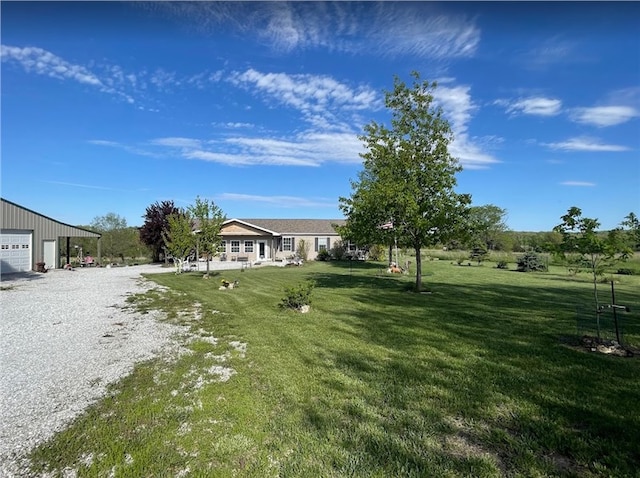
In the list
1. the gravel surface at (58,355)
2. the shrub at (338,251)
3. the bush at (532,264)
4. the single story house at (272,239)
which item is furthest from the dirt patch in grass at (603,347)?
the shrub at (338,251)

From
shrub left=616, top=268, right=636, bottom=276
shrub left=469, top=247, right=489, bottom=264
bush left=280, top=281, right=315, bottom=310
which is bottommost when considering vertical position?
shrub left=616, top=268, right=636, bottom=276

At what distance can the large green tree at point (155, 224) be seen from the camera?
27.9 metres

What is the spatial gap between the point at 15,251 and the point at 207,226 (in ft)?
40.0

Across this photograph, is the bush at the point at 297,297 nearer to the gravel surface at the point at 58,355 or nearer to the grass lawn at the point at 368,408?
the grass lawn at the point at 368,408

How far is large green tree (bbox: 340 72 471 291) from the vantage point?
1201 cm

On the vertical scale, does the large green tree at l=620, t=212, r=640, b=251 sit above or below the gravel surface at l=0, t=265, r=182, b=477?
above

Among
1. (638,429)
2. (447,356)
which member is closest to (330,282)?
(447,356)

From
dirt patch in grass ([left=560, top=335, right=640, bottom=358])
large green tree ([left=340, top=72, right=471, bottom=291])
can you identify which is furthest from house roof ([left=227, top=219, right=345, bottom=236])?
dirt patch in grass ([left=560, top=335, right=640, bottom=358])

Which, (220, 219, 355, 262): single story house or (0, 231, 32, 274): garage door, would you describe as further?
(220, 219, 355, 262): single story house

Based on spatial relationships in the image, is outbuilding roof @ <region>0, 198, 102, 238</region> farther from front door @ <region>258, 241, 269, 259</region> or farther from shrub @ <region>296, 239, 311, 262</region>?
shrub @ <region>296, 239, 311, 262</region>

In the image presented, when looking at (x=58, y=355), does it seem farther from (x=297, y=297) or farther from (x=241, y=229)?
(x=241, y=229)

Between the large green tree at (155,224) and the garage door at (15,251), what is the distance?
25.5 ft

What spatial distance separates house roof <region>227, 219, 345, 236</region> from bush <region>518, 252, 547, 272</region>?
16425 mm

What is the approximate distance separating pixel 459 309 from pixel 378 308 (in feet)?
7.54
